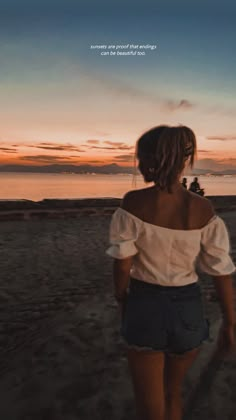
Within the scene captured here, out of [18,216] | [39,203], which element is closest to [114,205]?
[39,203]

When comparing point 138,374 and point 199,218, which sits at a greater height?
point 199,218

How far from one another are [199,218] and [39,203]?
9.16m

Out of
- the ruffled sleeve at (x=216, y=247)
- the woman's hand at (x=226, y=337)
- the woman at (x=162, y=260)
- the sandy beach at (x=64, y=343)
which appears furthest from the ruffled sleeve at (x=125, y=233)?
the sandy beach at (x=64, y=343)

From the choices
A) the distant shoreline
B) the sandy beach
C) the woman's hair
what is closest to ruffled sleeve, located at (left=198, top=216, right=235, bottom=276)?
the woman's hair

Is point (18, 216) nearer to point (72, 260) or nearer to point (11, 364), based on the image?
point (72, 260)

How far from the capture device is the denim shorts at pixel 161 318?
1.32 meters

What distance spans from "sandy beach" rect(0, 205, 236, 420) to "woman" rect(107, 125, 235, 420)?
3.22ft

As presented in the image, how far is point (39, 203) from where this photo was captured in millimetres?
10086

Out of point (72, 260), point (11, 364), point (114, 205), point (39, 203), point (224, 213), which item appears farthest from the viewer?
point (224, 213)

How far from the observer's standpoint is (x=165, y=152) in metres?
1.22

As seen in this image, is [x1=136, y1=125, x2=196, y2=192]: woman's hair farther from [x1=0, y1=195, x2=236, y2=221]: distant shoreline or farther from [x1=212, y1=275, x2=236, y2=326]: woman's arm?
[x1=0, y1=195, x2=236, y2=221]: distant shoreline

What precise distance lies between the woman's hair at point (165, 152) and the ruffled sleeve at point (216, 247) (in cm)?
24

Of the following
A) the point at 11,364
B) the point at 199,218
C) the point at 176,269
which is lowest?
the point at 11,364

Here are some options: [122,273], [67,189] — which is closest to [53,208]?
[122,273]
